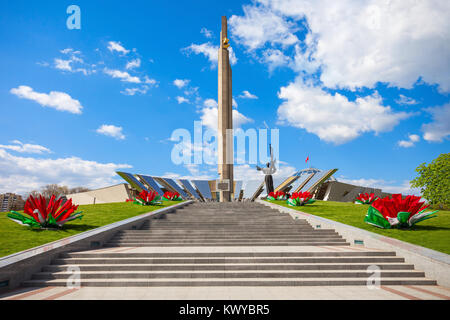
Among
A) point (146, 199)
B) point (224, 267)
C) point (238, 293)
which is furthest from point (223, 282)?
point (146, 199)

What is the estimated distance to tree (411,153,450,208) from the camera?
14.9m

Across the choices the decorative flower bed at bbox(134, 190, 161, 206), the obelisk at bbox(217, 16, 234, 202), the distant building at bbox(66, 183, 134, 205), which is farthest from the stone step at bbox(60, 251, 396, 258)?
the distant building at bbox(66, 183, 134, 205)

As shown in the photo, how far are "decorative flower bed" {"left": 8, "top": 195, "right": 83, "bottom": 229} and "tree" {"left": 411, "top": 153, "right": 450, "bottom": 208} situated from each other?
18.3m

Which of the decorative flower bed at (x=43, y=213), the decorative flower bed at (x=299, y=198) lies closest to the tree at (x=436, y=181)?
the decorative flower bed at (x=299, y=198)

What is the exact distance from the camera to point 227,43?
34.3 metres

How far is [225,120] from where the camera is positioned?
1305 inches

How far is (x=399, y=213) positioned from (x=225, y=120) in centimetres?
2726

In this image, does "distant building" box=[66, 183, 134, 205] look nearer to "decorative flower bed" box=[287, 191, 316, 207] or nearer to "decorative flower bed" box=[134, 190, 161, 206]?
"decorative flower bed" box=[134, 190, 161, 206]

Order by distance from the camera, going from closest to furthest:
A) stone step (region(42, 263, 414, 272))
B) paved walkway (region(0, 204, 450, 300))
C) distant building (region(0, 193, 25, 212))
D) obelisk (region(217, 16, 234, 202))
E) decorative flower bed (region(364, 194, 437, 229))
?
1. paved walkway (region(0, 204, 450, 300))
2. stone step (region(42, 263, 414, 272))
3. decorative flower bed (region(364, 194, 437, 229))
4. distant building (region(0, 193, 25, 212))
5. obelisk (region(217, 16, 234, 202))

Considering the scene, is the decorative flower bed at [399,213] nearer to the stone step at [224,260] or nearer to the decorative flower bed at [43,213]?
the stone step at [224,260]

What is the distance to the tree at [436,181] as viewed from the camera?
14938mm

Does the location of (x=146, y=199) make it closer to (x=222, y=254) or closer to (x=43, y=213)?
(x=43, y=213)
